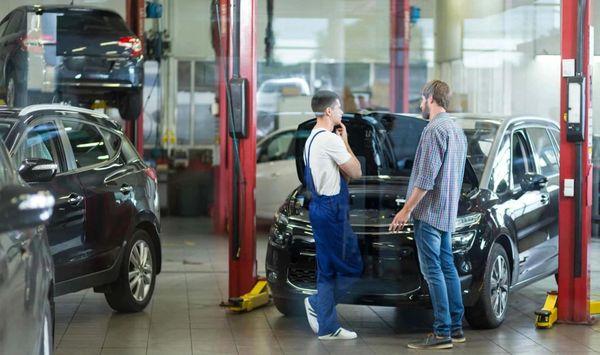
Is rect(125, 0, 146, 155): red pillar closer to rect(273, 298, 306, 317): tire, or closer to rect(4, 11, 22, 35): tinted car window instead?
rect(4, 11, 22, 35): tinted car window

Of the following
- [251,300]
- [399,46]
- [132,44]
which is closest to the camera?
[251,300]

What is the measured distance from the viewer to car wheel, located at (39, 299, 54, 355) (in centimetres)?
534

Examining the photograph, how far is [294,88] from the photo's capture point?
1328 centimetres

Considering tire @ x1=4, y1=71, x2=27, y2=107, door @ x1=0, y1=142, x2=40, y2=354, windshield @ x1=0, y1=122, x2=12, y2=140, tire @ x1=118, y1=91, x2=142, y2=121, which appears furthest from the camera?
tire @ x1=118, y1=91, x2=142, y2=121

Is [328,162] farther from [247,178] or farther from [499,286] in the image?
[499,286]

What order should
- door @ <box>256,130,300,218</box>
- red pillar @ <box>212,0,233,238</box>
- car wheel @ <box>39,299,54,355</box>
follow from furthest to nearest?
red pillar @ <box>212,0,233,238</box>
door @ <box>256,130,300,218</box>
car wheel @ <box>39,299,54,355</box>

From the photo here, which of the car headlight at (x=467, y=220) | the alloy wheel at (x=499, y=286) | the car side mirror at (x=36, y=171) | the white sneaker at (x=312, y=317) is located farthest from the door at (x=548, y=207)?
the car side mirror at (x=36, y=171)

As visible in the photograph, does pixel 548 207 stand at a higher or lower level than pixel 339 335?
higher

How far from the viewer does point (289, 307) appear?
9375mm

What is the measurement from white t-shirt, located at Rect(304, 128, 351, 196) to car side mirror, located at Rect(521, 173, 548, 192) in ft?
5.81

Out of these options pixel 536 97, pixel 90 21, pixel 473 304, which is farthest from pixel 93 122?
pixel 536 97

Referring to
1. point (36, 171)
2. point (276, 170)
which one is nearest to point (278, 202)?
point (276, 170)

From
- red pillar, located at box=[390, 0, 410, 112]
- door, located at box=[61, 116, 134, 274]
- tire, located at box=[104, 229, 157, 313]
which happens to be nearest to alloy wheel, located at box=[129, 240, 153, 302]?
tire, located at box=[104, 229, 157, 313]

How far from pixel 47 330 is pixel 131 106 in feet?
18.6
